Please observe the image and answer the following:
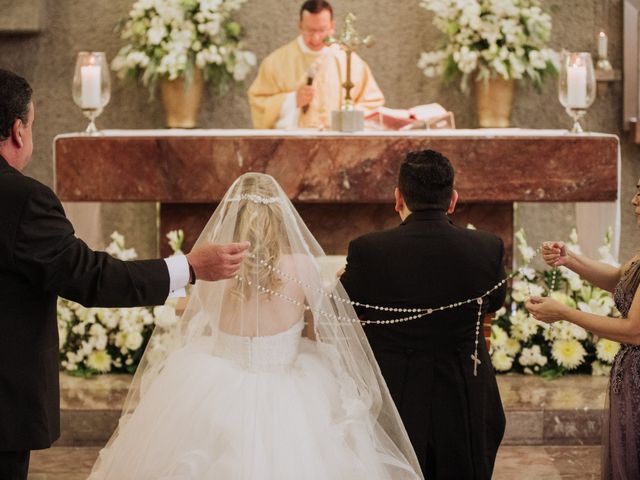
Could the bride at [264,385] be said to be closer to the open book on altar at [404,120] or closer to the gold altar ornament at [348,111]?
the gold altar ornament at [348,111]

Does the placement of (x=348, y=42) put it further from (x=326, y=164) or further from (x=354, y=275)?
(x=354, y=275)

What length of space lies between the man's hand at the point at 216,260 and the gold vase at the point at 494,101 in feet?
15.3

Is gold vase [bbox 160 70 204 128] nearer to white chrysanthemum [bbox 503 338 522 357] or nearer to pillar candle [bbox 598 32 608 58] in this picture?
pillar candle [bbox 598 32 608 58]

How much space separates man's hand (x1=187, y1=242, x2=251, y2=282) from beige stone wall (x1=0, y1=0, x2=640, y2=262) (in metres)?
5.16

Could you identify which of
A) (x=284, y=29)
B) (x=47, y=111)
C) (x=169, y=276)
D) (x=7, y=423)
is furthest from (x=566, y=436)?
(x=47, y=111)

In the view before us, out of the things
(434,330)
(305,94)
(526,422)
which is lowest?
(526,422)

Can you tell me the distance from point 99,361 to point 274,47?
3295 mm

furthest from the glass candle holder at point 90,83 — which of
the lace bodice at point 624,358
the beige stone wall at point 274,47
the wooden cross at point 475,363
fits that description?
the lace bodice at point 624,358

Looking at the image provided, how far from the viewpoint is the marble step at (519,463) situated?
15.9 ft

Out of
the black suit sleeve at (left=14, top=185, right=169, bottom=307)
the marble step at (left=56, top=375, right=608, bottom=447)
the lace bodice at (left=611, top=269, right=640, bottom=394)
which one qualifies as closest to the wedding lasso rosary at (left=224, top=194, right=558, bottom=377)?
the lace bodice at (left=611, top=269, right=640, bottom=394)

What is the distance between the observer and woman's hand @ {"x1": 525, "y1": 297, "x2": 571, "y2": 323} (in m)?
3.69

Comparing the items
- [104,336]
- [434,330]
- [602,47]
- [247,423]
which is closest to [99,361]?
[104,336]

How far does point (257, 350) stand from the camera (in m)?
3.71

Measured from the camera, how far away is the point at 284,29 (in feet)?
27.3
